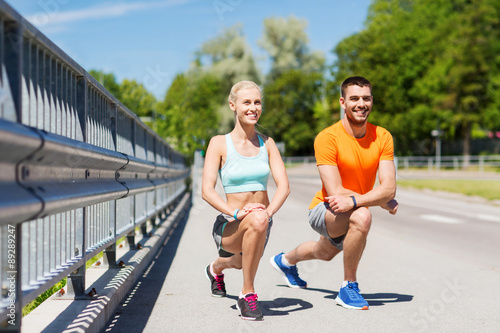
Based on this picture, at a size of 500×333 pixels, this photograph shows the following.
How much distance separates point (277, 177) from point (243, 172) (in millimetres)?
296

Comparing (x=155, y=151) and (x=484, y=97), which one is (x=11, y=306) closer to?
(x=155, y=151)

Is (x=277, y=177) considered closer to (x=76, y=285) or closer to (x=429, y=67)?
(x=76, y=285)

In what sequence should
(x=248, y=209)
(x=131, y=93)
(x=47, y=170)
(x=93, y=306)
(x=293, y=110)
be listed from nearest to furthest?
(x=47, y=170), (x=93, y=306), (x=248, y=209), (x=131, y=93), (x=293, y=110)

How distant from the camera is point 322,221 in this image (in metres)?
5.29

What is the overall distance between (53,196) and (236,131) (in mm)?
2013

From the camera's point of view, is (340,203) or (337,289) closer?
(340,203)

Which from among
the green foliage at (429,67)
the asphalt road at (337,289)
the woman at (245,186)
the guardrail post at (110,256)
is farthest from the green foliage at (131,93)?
the woman at (245,186)

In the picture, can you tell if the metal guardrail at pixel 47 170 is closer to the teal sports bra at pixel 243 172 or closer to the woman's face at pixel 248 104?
the teal sports bra at pixel 243 172

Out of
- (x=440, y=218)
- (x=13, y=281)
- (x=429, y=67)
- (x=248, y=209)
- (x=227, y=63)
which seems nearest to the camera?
(x=13, y=281)

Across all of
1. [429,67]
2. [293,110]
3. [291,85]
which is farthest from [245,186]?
[293,110]

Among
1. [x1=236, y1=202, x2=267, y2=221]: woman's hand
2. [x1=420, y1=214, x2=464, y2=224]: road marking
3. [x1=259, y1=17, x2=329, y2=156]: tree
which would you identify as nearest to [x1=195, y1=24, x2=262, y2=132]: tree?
[x1=259, y1=17, x2=329, y2=156]: tree

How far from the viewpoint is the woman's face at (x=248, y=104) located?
4961 millimetres

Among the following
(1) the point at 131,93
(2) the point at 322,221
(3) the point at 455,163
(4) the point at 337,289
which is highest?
(1) the point at 131,93

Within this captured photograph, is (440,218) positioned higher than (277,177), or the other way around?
(277,177)
